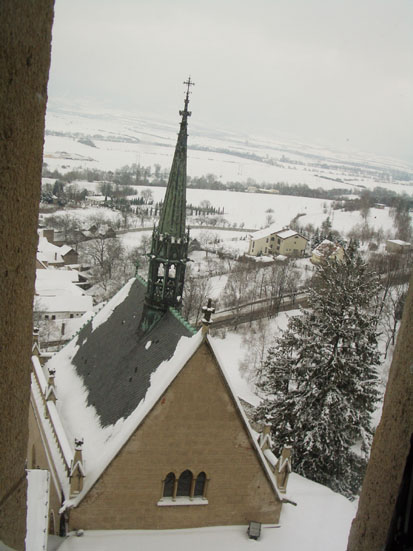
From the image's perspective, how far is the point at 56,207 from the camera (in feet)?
164

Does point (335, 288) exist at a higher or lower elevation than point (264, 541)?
higher

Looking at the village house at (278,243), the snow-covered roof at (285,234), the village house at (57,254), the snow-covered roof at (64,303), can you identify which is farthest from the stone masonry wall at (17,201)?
the snow-covered roof at (285,234)

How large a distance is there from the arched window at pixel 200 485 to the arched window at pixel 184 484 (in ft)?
0.46

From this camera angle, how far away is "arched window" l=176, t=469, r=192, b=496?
9.76 metres

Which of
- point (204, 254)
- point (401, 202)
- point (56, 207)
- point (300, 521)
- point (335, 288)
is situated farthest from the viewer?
point (204, 254)

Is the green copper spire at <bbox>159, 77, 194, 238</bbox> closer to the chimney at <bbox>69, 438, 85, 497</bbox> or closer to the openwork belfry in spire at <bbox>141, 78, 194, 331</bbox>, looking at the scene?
the openwork belfry in spire at <bbox>141, 78, 194, 331</bbox>

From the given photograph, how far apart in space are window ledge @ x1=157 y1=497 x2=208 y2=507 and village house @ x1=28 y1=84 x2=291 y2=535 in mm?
18

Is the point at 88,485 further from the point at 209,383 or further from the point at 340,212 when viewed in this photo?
the point at 340,212

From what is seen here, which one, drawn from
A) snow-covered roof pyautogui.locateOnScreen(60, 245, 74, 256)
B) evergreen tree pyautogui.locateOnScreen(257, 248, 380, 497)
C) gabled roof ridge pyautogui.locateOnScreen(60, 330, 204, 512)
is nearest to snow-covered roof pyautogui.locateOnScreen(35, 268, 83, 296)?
snow-covered roof pyautogui.locateOnScreen(60, 245, 74, 256)

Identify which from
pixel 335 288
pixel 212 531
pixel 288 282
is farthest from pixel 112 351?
pixel 288 282

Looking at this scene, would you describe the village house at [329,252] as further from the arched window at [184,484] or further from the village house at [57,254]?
the village house at [57,254]

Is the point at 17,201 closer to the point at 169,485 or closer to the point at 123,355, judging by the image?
the point at 169,485

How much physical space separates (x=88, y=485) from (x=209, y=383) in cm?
288

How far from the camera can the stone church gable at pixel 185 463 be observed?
30.1ft
